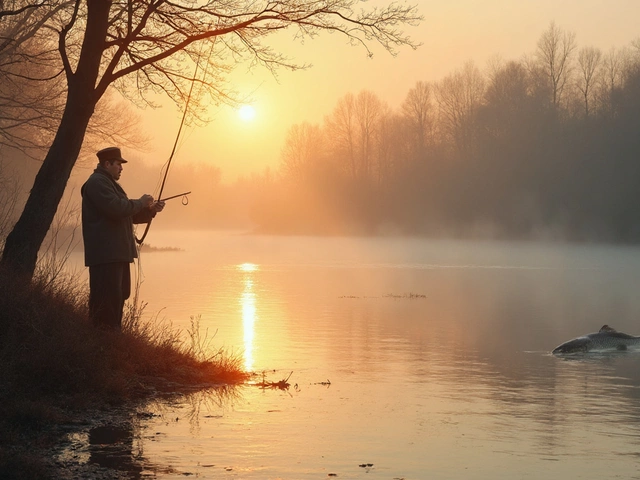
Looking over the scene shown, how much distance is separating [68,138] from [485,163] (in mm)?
64171

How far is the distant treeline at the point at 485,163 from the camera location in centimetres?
6291

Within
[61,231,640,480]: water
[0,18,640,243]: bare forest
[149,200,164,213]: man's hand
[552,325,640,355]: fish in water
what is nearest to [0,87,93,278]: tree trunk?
[149,200,164,213]: man's hand

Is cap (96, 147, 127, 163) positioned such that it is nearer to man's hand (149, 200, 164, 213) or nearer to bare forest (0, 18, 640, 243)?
man's hand (149, 200, 164, 213)

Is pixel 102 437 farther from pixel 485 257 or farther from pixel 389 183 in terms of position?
pixel 389 183

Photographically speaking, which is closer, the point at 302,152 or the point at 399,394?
the point at 399,394

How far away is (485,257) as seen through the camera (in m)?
47.4

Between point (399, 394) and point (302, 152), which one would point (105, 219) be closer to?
point (399, 394)

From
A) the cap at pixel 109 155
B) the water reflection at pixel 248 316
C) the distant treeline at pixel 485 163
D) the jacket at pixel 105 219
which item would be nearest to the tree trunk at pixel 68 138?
the cap at pixel 109 155

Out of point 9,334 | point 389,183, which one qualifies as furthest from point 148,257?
point 389,183

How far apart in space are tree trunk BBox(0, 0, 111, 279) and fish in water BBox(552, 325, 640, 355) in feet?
23.6

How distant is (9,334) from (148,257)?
3562 cm

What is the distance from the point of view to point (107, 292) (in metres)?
9.01

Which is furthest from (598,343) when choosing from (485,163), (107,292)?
(485,163)

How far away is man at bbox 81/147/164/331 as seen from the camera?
878 cm
